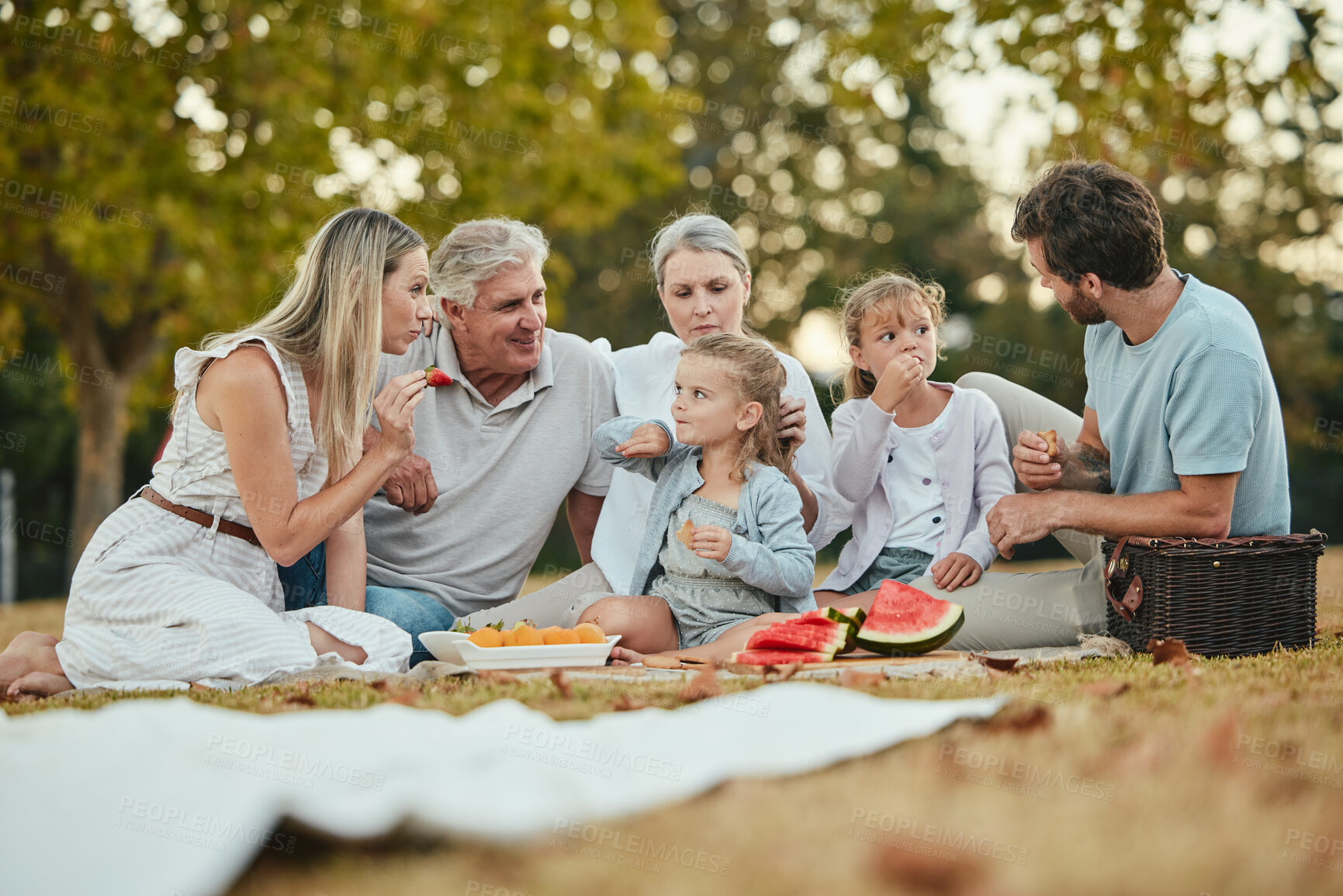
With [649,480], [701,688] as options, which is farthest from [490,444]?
[701,688]

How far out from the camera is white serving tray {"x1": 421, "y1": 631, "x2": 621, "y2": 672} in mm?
3646

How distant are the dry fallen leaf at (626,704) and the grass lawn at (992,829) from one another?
70cm

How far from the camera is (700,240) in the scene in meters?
4.84

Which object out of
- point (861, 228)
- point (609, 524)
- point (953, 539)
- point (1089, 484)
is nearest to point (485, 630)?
point (609, 524)

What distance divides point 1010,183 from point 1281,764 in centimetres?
2341

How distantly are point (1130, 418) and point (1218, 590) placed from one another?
71 cm

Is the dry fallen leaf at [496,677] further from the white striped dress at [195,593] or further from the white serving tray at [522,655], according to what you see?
the white striped dress at [195,593]

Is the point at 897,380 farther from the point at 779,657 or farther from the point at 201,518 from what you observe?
the point at 201,518

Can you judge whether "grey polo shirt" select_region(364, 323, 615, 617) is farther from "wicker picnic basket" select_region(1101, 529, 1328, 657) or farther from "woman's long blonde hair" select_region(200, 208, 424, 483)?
"wicker picnic basket" select_region(1101, 529, 1328, 657)

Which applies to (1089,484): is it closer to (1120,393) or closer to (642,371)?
(1120,393)

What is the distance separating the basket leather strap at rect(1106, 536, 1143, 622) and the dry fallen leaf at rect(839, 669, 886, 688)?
1.09m

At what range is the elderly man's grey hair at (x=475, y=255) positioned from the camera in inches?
182

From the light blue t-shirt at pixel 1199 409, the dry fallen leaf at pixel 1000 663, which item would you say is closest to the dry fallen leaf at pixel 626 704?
the dry fallen leaf at pixel 1000 663

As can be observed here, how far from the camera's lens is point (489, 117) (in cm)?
1250
